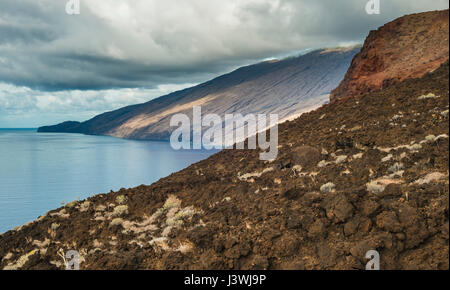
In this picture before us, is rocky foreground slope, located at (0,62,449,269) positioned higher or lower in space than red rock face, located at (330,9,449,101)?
lower

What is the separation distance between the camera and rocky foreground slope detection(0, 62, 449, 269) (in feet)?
17.2

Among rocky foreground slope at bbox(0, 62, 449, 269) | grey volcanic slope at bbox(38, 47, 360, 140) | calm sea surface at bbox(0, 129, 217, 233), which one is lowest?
calm sea surface at bbox(0, 129, 217, 233)

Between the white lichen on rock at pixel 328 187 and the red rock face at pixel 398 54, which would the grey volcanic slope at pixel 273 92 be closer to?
the red rock face at pixel 398 54

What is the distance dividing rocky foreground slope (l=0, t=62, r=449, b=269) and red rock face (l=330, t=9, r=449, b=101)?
868mm

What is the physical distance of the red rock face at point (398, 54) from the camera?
1240cm

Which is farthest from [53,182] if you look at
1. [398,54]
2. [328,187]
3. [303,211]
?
[303,211]

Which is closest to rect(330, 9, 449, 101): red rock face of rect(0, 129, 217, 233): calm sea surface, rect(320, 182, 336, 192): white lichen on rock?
rect(320, 182, 336, 192): white lichen on rock

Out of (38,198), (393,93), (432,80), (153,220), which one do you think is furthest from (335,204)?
(38,198)

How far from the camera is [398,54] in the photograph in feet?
59.1

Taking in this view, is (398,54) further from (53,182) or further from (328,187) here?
(53,182)

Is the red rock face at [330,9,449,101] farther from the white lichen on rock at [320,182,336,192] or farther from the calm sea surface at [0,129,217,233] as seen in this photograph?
the calm sea surface at [0,129,217,233]

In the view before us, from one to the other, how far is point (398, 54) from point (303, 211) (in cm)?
1517

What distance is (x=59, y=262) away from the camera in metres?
8.00
